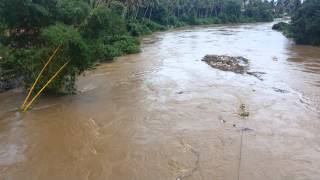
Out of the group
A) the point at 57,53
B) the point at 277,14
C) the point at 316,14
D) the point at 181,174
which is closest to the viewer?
the point at 181,174

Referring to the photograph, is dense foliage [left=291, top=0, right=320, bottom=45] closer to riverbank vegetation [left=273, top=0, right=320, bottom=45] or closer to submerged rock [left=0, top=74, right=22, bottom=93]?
riverbank vegetation [left=273, top=0, right=320, bottom=45]

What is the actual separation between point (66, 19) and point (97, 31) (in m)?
2.98

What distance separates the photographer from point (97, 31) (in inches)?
614

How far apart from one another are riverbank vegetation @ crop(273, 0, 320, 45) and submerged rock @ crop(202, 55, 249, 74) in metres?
12.9

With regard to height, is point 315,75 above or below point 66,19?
below

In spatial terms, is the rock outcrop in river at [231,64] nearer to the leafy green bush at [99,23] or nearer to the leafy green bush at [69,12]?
the leafy green bush at [99,23]

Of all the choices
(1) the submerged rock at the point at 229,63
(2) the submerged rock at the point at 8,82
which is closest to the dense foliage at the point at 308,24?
(1) the submerged rock at the point at 229,63

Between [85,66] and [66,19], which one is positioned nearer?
[85,66]

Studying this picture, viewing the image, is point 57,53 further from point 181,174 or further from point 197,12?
point 197,12

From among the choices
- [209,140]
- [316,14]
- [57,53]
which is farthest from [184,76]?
[316,14]

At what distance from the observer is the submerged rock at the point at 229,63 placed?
75.1 ft

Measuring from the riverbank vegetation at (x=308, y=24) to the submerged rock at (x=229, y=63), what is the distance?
12.9 m

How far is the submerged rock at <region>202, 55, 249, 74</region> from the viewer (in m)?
22.9

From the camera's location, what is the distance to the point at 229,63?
24.5 metres
